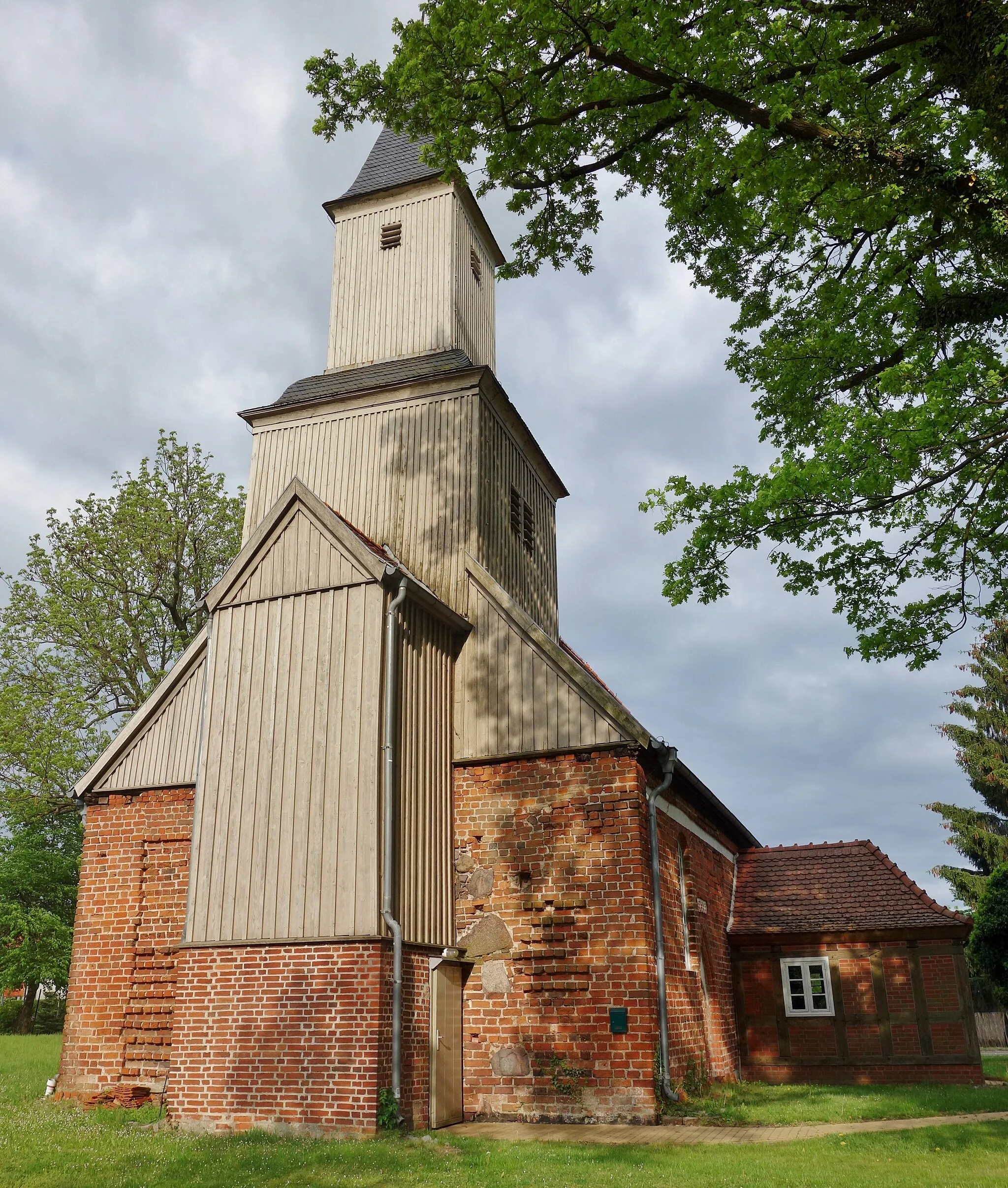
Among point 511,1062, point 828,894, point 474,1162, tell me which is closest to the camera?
point 474,1162

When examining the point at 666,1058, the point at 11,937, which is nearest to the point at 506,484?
Result: the point at 666,1058

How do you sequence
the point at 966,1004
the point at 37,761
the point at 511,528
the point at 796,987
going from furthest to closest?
the point at 37,761
the point at 796,987
the point at 511,528
the point at 966,1004

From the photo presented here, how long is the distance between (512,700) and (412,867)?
2.74m

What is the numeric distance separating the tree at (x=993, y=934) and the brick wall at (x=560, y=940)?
19.9 feet

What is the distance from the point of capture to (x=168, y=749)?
13766 mm

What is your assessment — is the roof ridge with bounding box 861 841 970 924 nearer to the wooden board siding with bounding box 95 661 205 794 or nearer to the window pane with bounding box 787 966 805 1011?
the window pane with bounding box 787 966 805 1011

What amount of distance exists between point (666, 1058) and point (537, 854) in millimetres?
2780

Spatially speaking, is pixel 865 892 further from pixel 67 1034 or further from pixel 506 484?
pixel 67 1034

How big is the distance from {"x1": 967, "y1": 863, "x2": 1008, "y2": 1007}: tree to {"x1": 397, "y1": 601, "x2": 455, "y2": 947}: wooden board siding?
9.50 m

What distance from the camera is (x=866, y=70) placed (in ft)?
→ 34.1

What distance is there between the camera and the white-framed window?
1656 centimetres

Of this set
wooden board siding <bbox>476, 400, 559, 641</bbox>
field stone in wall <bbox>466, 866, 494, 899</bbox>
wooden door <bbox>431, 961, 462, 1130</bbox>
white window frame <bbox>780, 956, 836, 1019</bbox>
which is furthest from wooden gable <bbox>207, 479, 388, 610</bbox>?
white window frame <bbox>780, 956, 836, 1019</bbox>

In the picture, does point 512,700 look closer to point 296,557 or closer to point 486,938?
point 486,938

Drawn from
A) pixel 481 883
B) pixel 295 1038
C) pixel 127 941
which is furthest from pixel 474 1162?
pixel 127 941
